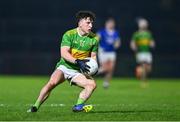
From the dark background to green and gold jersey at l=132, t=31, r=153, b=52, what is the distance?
423 centimetres

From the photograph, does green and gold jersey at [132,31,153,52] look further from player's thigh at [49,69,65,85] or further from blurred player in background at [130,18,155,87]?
player's thigh at [49,69,65,85]

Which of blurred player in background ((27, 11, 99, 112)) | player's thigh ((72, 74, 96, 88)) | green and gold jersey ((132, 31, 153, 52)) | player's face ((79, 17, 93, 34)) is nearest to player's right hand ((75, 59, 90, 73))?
blurred player in background ((27, 11, 99, 112))

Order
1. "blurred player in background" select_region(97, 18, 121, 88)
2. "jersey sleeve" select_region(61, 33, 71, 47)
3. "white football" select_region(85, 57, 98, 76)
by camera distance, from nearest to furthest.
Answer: "white football" select_region(85, 57, 98, 76), "jersey sleeve" select_region(61, 33, 71, 47), "blurred player in background" select_region(97, 18, 121, 88)

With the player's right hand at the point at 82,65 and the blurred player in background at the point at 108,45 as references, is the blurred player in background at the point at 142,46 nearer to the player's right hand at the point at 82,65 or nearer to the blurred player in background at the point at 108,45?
the blurred player in background at the point at 108,45

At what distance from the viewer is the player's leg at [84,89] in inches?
501

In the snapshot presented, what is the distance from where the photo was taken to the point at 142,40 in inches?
1035

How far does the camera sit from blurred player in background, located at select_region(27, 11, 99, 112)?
504 inches

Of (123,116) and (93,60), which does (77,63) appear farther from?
(123,116)

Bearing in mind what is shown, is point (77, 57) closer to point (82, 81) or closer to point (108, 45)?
point (82, 81)

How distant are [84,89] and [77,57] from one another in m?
0.61

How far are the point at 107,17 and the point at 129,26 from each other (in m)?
0.96

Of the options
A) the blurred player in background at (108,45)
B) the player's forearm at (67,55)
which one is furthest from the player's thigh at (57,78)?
the blurred player in background at (108,45)

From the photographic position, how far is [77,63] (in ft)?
41.8

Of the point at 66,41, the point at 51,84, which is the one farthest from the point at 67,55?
the point at 51,84
